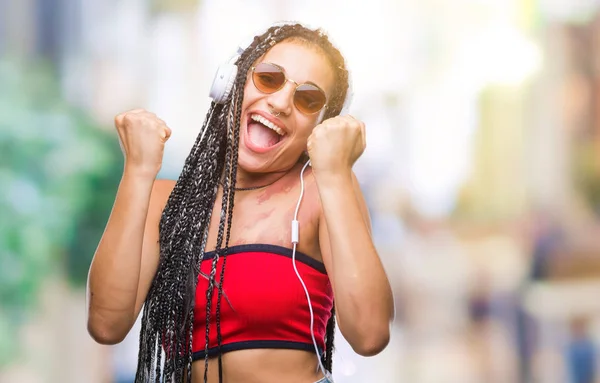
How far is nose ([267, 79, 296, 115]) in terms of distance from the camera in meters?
1.36

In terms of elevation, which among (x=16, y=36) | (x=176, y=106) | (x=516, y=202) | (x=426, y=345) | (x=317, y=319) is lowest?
(x=426, y=345)

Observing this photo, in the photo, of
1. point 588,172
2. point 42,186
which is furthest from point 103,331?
point 588,172

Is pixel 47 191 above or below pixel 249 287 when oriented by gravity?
above

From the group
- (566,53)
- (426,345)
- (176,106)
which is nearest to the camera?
(176,106)

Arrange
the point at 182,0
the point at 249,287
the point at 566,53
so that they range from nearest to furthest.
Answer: the point at 249,287 < the point at 182,0 < the point at 566,53

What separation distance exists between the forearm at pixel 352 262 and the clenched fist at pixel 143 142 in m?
0.27

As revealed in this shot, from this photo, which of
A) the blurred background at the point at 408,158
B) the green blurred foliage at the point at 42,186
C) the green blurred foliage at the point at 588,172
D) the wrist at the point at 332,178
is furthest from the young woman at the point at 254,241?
the green blurred foliage at the point at 588,172

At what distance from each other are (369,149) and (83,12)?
4.44 feet

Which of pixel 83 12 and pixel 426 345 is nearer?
pixel 83 12

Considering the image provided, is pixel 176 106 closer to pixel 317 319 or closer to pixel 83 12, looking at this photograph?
pixel 83 12

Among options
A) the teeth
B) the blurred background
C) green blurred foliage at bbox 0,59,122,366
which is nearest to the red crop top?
the teeth

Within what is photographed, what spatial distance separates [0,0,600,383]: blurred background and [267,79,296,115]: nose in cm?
162

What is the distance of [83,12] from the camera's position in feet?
10.8

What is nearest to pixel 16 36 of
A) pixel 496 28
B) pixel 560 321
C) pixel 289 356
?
pixel 496 28
